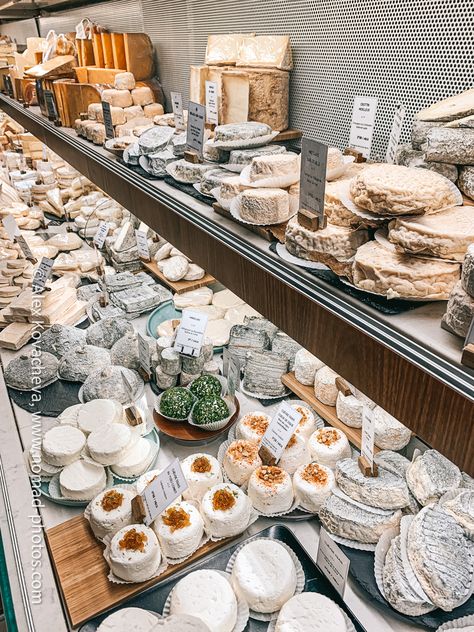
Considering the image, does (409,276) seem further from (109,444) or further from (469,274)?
(109,444)

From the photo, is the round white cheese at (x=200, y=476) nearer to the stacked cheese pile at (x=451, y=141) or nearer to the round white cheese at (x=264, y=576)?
the round white cheese at (x=264, y=576)

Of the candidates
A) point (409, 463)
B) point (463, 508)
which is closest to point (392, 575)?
point (463, 508)

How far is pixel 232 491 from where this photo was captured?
5.83ft

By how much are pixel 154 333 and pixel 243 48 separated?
5.22 feet

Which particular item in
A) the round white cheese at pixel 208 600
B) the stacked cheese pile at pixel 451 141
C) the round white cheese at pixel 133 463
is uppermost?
the stacked cheese pile at pixel 451 141

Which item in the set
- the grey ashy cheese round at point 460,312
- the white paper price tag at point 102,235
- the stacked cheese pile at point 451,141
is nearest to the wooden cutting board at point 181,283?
the white paper price tag at point 102,235

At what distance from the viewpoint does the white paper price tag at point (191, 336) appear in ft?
7.58

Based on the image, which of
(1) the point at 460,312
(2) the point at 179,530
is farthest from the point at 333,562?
(1) the point at 460,312

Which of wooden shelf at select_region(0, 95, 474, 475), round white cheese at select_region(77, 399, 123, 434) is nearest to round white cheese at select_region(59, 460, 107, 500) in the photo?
round white cheese at select_region(77, 399, 123, 434)

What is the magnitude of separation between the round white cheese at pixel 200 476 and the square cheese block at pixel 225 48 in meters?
1.66

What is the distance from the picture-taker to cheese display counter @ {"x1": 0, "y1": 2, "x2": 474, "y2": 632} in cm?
81

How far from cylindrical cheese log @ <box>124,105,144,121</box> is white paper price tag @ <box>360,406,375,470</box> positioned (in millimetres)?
2205

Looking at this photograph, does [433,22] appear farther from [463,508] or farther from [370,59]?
[463,508]

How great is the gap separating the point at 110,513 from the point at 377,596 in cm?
93
